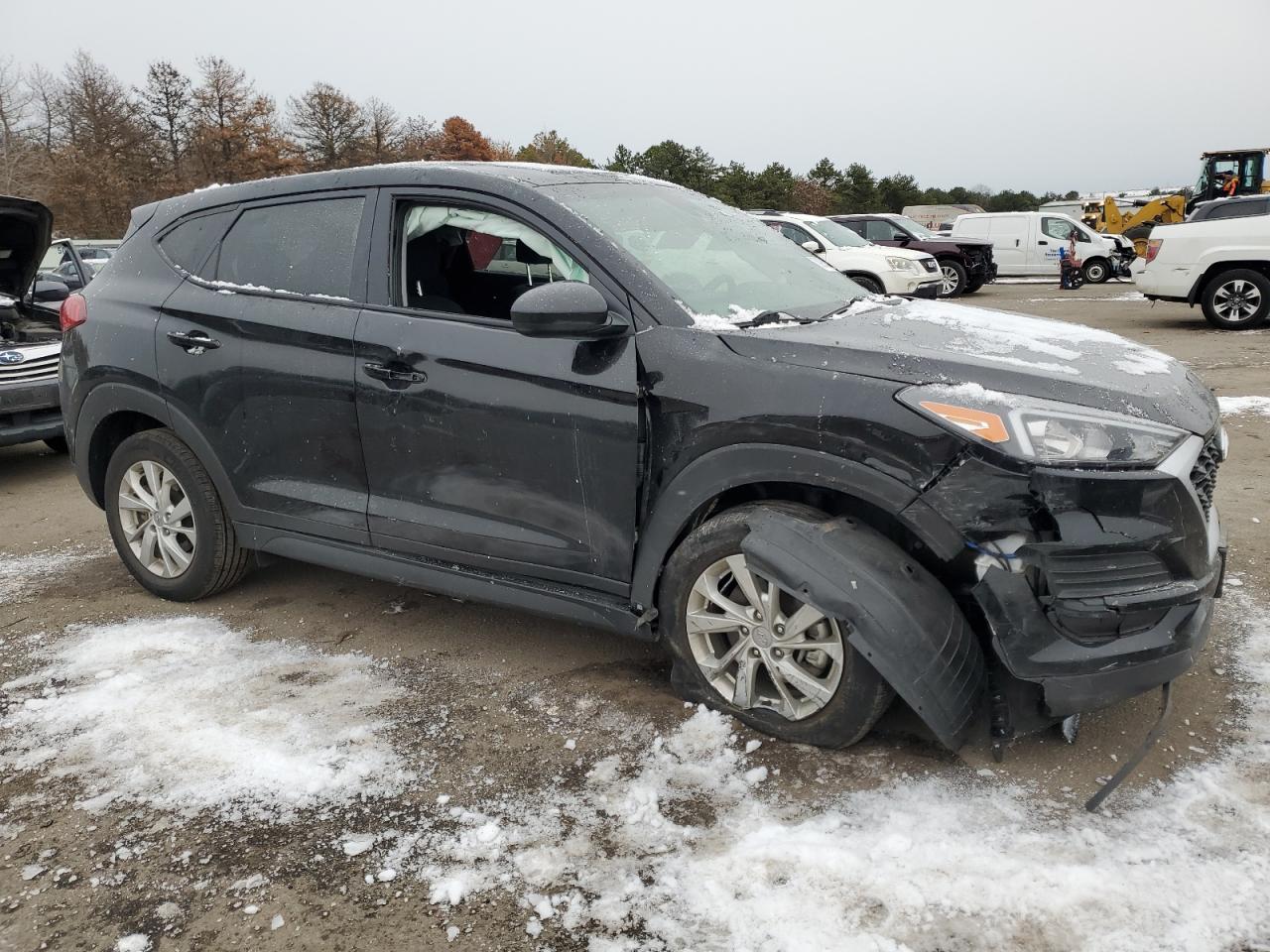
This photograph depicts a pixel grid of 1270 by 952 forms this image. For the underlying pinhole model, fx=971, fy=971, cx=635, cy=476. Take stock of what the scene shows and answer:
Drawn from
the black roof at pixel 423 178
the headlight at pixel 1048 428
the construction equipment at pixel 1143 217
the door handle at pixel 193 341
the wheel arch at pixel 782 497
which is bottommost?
the wheel arch at pixel 782 497

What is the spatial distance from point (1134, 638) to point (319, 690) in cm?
259

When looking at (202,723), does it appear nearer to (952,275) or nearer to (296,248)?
(296,248)

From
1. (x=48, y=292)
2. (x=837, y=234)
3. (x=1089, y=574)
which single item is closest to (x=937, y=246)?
(x=837, y=234)

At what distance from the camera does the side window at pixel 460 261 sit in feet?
11.1

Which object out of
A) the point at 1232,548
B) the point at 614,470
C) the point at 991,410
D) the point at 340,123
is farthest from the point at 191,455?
the point at 340,123

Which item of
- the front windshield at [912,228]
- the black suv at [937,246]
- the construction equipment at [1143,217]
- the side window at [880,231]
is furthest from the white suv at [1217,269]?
the construction equipment at [1143,217]

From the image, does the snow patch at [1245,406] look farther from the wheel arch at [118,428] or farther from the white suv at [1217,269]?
the wheel arch at [118,428]

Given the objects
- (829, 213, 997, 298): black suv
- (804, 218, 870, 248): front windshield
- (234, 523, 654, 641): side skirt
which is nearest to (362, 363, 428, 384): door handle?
(234, 523, 654, 641): side skirt

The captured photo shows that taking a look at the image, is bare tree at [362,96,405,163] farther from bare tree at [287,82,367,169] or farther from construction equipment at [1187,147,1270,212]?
construction equipment at [1187,147,1270,212]

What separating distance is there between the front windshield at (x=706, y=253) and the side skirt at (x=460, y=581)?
3.26 feet

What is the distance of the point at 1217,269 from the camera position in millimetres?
11836

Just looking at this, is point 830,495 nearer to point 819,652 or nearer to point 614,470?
point 819,652

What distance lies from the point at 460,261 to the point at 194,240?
1.36 meters

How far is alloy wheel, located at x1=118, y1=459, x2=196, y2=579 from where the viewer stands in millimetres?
4141
